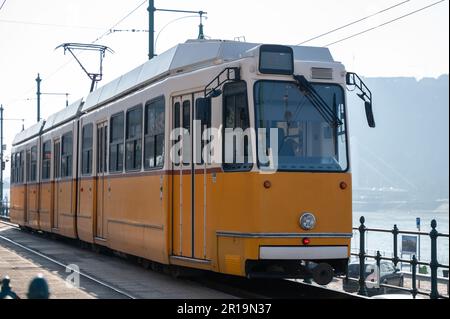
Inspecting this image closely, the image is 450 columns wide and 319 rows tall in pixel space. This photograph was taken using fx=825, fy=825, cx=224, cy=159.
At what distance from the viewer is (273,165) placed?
11336mm

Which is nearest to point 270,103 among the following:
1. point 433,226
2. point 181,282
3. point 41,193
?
point 433,226

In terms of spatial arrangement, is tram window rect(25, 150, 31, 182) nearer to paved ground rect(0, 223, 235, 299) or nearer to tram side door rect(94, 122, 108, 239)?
paved ground rect(0, 223, 235, 299)

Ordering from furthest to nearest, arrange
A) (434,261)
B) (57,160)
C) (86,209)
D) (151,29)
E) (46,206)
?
(46,206), (151,29), (57,160), (86,209), (434,261)

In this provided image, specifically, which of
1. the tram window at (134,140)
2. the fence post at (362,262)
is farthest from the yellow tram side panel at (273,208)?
the tram window at (134,140)

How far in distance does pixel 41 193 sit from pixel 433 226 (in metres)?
16.2

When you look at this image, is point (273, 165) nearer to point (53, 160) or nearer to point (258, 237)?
point (258, 237)

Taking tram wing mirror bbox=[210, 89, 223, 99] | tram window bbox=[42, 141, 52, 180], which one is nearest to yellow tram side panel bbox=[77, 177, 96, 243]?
tram window bbox=[42, 141, 52, 180]

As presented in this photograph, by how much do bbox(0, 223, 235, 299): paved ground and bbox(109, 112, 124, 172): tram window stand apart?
78.3 inches

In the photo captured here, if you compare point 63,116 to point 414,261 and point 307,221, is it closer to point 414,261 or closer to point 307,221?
point 307,221

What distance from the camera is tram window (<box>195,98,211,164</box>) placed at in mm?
11391

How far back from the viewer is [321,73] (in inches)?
469

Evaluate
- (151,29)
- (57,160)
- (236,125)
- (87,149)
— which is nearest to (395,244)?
(236,125)

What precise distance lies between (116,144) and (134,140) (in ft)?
4.25

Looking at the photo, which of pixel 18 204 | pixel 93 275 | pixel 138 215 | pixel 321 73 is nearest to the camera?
pixel 321 73
